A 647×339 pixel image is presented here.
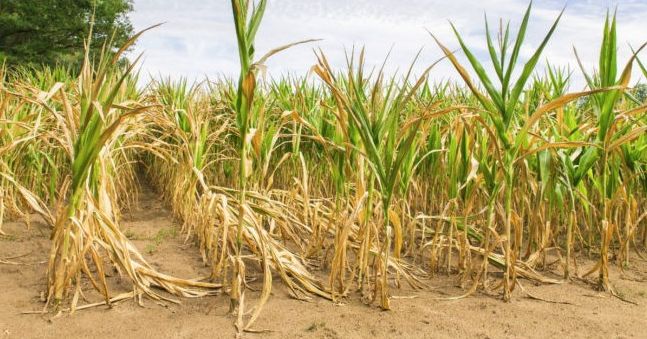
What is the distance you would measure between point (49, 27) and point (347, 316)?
1268 centimetres

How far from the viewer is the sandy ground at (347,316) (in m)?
1.87

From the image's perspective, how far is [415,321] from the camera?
6.45 feet

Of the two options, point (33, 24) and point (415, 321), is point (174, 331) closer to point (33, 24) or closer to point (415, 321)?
point (415, 321)

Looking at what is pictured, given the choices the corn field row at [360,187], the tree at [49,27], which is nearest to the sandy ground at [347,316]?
the corn field row at [360,187]

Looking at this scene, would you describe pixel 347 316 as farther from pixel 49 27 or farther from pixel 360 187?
pixel 49 27

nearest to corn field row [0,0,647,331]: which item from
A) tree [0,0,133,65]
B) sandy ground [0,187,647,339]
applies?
sandy ground [0,187,647,339]

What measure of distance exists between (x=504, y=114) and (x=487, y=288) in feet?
2.60

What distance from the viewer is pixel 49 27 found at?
1246 cm

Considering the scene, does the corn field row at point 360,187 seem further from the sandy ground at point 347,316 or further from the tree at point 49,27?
the tree at point 49,27

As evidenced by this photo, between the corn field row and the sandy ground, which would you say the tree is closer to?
the corn field row

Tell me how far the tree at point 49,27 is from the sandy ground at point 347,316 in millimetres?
11198

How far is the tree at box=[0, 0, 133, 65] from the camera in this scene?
12141 millimetres

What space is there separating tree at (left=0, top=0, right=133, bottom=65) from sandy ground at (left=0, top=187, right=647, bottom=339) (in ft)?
36.7

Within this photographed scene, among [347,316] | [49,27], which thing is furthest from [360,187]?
[49,27]
